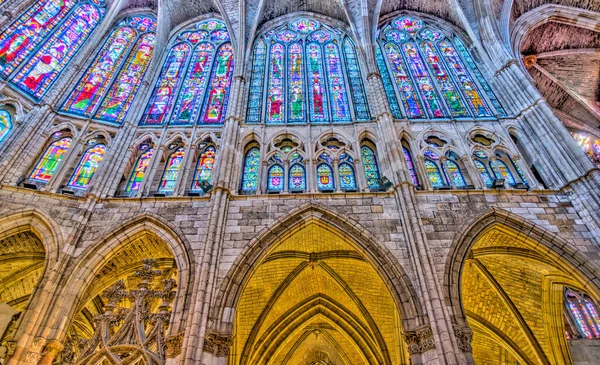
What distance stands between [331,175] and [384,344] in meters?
5.40

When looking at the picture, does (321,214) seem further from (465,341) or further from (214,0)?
(214,0)

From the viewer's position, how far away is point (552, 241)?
28.5ft

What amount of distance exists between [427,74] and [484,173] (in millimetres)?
5271

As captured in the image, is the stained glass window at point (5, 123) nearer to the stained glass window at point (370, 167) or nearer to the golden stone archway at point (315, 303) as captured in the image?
the golden stone archway at point (315, 303)

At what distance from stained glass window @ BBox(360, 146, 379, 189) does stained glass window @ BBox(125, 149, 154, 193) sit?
604 cm

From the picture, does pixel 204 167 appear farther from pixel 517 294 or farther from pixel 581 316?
pixel 581 316

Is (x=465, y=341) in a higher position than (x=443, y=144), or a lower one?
lower

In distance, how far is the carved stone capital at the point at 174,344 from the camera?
6.89 metres

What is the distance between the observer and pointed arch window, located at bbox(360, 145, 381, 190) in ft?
33.6

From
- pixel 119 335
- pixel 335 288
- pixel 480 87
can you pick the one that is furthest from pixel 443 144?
pixel 119 335

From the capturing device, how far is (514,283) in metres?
10.5

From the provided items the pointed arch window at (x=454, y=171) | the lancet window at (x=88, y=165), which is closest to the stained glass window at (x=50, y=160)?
the lancet window at (x=88, y=165)

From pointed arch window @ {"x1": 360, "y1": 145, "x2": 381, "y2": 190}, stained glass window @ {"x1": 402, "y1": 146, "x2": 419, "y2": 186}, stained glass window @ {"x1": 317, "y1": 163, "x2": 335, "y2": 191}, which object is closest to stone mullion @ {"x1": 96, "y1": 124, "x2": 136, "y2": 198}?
stained glass window @ {"x1": 317, "y1": 163, "x2": 335, "y2": 191}

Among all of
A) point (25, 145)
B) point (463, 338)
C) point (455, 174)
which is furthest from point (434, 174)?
point (25, 145)
